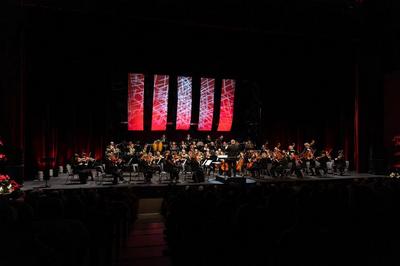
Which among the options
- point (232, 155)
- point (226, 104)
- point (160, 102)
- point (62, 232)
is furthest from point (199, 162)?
point (62, 232)

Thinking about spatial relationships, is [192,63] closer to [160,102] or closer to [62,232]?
[160,102]

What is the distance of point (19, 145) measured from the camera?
37.9 feet

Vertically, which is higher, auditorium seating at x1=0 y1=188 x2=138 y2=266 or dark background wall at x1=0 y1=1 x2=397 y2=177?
dark background wall at x1=0 y1=1 x2=397 y2=177

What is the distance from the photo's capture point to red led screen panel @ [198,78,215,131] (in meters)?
18.2

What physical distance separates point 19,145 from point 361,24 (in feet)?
50.2

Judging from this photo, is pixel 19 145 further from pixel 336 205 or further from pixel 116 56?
pixel 336 205

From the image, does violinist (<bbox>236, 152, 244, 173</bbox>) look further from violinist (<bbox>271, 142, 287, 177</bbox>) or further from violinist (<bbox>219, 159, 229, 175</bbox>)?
violinist (<bbox>271, 142, 287, 177</bbox>)

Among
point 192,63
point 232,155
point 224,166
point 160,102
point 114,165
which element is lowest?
point 224,166

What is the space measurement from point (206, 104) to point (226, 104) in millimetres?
1215

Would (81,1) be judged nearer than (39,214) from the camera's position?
No

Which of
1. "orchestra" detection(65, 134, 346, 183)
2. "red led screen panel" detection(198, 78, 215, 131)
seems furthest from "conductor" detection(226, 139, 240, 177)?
"red led screen panel" detection(198, 78, 215, 131)

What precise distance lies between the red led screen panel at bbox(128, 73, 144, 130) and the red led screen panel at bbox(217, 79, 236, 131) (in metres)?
4.71

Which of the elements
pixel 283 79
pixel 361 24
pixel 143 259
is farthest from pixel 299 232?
pixel 283 79

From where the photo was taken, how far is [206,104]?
60.2ft
